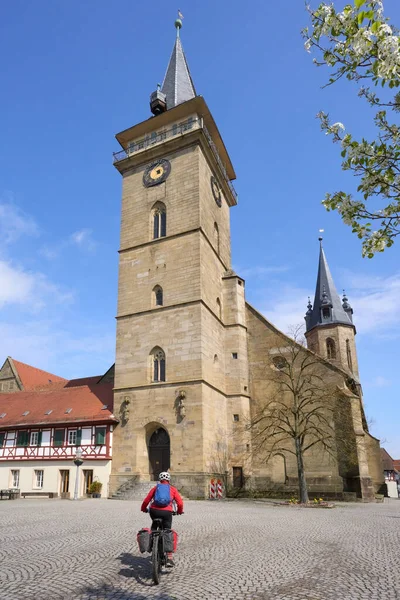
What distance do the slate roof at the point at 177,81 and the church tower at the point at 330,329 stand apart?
2181 cm

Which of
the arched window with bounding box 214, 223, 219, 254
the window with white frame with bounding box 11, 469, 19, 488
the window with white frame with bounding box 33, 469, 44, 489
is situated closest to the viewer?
the window with white frame with bounding box 33, 469, 44, 489

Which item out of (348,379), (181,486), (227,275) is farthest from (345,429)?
(227,275)

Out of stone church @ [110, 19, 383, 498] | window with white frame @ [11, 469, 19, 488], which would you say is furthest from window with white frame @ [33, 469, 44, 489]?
stone church @ [110, 19, 383, 498]

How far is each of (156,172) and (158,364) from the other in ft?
40.6

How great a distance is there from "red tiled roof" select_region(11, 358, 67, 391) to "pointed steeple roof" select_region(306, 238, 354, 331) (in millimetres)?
23604

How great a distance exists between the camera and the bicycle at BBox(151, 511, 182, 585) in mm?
5809

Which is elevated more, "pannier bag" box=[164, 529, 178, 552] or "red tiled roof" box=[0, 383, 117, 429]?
"red tiled roof" box=[0, 383, 117, 429]

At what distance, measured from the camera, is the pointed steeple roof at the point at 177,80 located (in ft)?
108

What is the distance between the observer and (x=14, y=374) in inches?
1476

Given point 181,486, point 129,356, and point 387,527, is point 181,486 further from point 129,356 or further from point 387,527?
point 387,527

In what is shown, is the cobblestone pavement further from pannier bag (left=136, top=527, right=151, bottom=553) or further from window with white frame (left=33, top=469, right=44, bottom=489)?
window with white frame (left=33, top=469, right=44, bottom=489)

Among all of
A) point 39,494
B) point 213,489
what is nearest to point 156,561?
point 213,489

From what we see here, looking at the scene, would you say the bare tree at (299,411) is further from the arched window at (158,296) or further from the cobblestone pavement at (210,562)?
the cobblestone pavement at (210,562)

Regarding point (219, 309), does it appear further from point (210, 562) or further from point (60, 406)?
point (210, 562)
